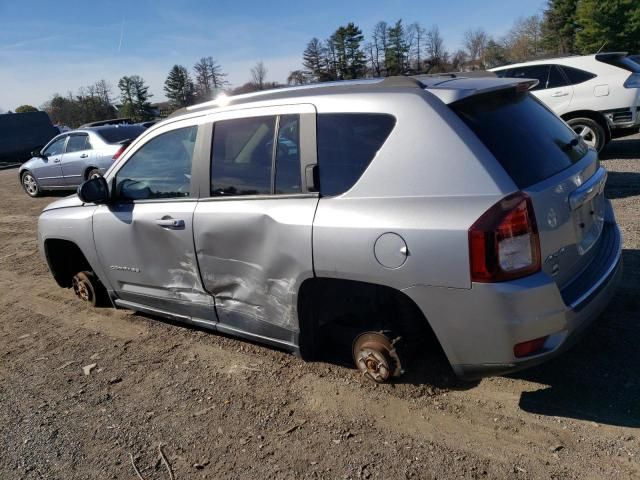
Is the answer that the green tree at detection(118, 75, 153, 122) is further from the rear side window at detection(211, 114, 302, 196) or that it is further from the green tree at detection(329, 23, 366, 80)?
the rear side window at detection(211, 114, 302, 196)

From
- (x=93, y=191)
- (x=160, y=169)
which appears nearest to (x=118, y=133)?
(x=93, y=191)

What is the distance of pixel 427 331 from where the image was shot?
300cm

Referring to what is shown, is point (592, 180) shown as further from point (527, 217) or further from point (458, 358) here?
point (458, 358)

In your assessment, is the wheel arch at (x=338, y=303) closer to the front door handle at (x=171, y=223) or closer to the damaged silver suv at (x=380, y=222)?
the damaged silver suv at (x=380, y=222)

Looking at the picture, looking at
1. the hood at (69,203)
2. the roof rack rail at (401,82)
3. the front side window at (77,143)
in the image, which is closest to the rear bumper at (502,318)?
the roof rack rail at (401,82)

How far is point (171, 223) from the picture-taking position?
3.64 m

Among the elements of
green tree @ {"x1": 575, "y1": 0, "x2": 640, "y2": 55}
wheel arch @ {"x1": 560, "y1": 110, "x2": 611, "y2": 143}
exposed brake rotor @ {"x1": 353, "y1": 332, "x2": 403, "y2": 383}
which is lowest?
exposed brake rotor @ {"x1": 353, "y1": 332, "x2": 403, "y2": 383}

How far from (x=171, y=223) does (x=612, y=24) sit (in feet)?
145

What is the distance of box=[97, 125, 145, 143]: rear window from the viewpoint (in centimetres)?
1146

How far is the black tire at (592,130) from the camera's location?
350 inches

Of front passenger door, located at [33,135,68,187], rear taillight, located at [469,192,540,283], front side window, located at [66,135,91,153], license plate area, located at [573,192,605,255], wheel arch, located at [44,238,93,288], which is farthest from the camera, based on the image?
front passenger door, located at [33,135,68,187]

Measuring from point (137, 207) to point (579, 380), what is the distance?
127 inches

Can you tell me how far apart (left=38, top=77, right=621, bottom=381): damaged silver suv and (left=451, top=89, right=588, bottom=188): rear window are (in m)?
0.01

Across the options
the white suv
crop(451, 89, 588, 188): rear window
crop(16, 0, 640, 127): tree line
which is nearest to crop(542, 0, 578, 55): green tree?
crop(16, 0, 640, 127): tree line
